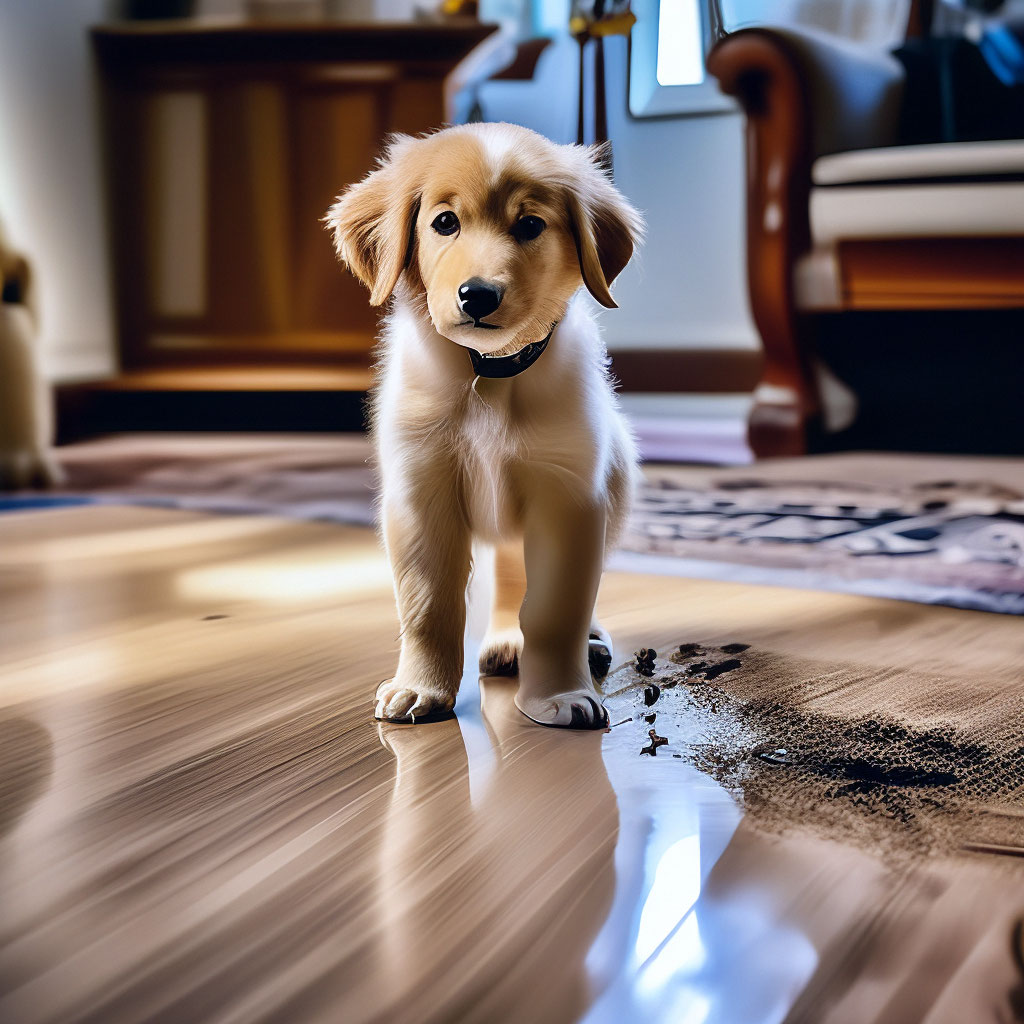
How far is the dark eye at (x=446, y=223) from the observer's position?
0.98m

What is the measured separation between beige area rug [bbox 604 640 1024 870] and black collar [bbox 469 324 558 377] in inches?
13.8

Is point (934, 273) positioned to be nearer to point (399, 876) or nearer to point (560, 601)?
point (560, 601)

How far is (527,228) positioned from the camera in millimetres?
974

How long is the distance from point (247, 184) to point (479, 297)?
2.77 m

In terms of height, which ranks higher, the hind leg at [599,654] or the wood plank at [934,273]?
the wood plank at [934,273]

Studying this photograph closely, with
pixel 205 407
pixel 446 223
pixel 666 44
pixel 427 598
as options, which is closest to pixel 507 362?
pixel 446 223

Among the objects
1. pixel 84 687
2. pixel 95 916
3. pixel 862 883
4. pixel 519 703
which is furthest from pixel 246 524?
pixel 862 883

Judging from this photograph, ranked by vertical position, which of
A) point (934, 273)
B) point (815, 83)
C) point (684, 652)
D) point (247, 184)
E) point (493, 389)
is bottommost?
point (684, 652)

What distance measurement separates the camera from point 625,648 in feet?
4.27

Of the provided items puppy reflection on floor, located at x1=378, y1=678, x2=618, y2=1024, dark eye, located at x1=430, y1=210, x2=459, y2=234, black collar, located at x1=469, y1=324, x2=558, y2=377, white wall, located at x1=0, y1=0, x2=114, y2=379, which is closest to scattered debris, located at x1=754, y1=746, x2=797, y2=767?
puppy reflection on floor, located at x1=378, y1=678, x2=618, y2=1024

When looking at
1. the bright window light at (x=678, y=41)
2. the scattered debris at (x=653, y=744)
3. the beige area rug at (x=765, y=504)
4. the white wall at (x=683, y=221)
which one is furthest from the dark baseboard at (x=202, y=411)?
the scattered debris at (x=653, y=744)

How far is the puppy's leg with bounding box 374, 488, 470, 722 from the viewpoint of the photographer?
3.44ft

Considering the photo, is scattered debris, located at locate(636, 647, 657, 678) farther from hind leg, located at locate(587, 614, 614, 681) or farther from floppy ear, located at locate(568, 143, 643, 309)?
floppy ear, located at locate(568, 143, 643, 309)

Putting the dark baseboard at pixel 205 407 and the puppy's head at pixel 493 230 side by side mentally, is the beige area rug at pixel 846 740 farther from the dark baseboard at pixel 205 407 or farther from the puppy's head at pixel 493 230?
the dark baseboard at pixel 205 407
